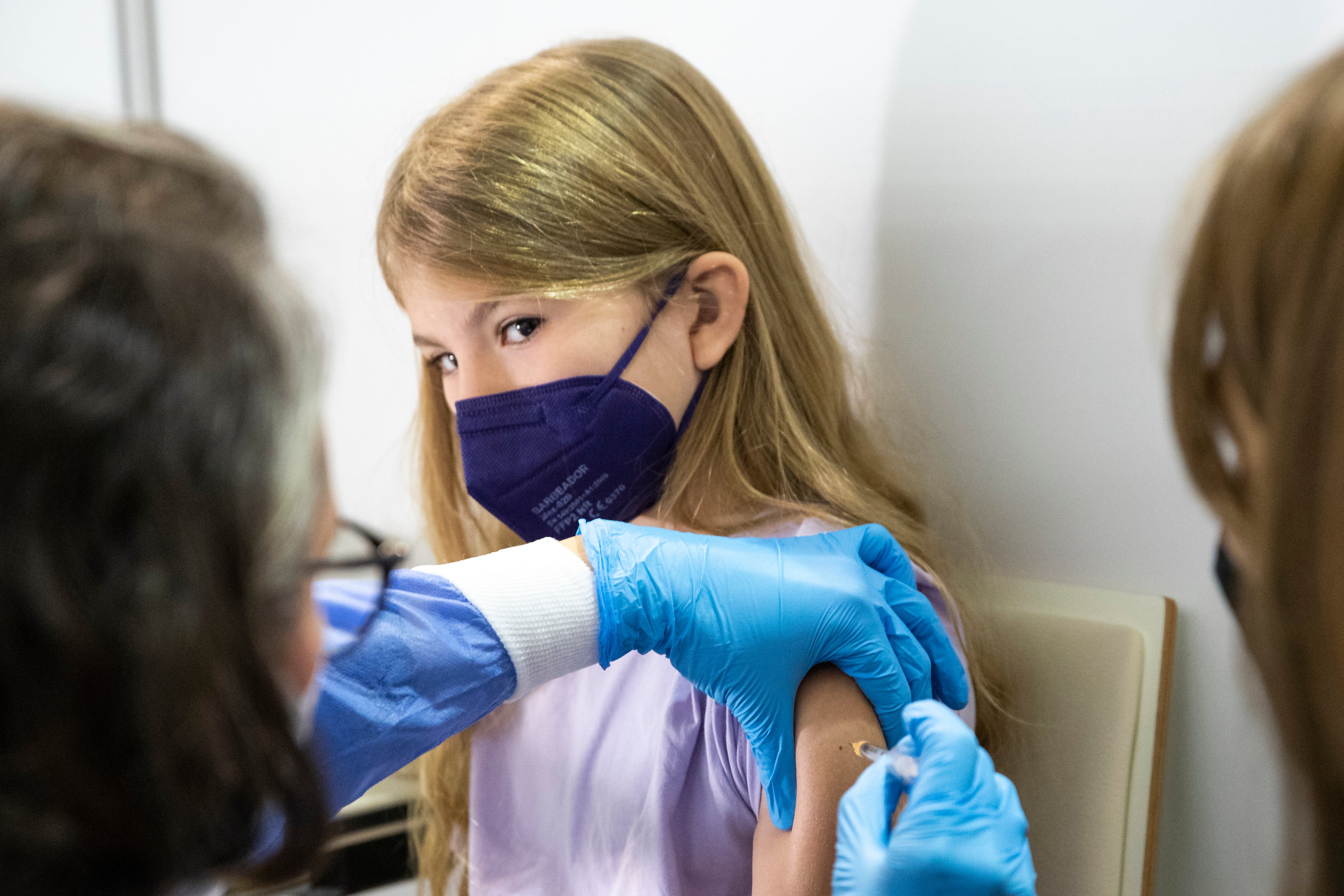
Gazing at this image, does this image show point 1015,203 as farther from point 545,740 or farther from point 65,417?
point 65,417

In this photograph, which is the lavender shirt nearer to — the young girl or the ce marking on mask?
the young girl

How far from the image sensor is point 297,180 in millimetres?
2193

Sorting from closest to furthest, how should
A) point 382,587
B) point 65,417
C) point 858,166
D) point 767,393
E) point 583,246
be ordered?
point 65,417 → point 382,587 → point 583,246 → point 767,393 → point 858,166

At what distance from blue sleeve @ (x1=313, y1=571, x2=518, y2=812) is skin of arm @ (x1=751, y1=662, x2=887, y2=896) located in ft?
0.96

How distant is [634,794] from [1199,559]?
700 mm

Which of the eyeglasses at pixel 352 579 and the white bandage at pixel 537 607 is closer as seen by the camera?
the eyeglasses at pixel 352 579

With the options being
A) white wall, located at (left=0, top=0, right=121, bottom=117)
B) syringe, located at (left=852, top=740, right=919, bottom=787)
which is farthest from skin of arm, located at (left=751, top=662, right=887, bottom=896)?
white wall, located at (left=0, top=0, right=121, bottom=117)

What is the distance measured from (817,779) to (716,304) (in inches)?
21.4

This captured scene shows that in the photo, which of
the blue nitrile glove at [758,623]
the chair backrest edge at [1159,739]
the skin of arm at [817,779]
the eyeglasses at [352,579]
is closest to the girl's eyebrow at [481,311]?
the blue nitrile glove at [758,623]

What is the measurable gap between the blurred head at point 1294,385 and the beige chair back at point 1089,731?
1.80 feet

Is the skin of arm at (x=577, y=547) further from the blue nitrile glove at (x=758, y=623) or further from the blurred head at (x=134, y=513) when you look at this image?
the blurred head at (x=134, y=513)

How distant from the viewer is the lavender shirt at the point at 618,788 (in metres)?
1.08

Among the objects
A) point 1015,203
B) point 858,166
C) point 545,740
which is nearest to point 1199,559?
point 1015,203

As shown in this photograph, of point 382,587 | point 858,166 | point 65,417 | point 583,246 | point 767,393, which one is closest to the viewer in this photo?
point 65,417
